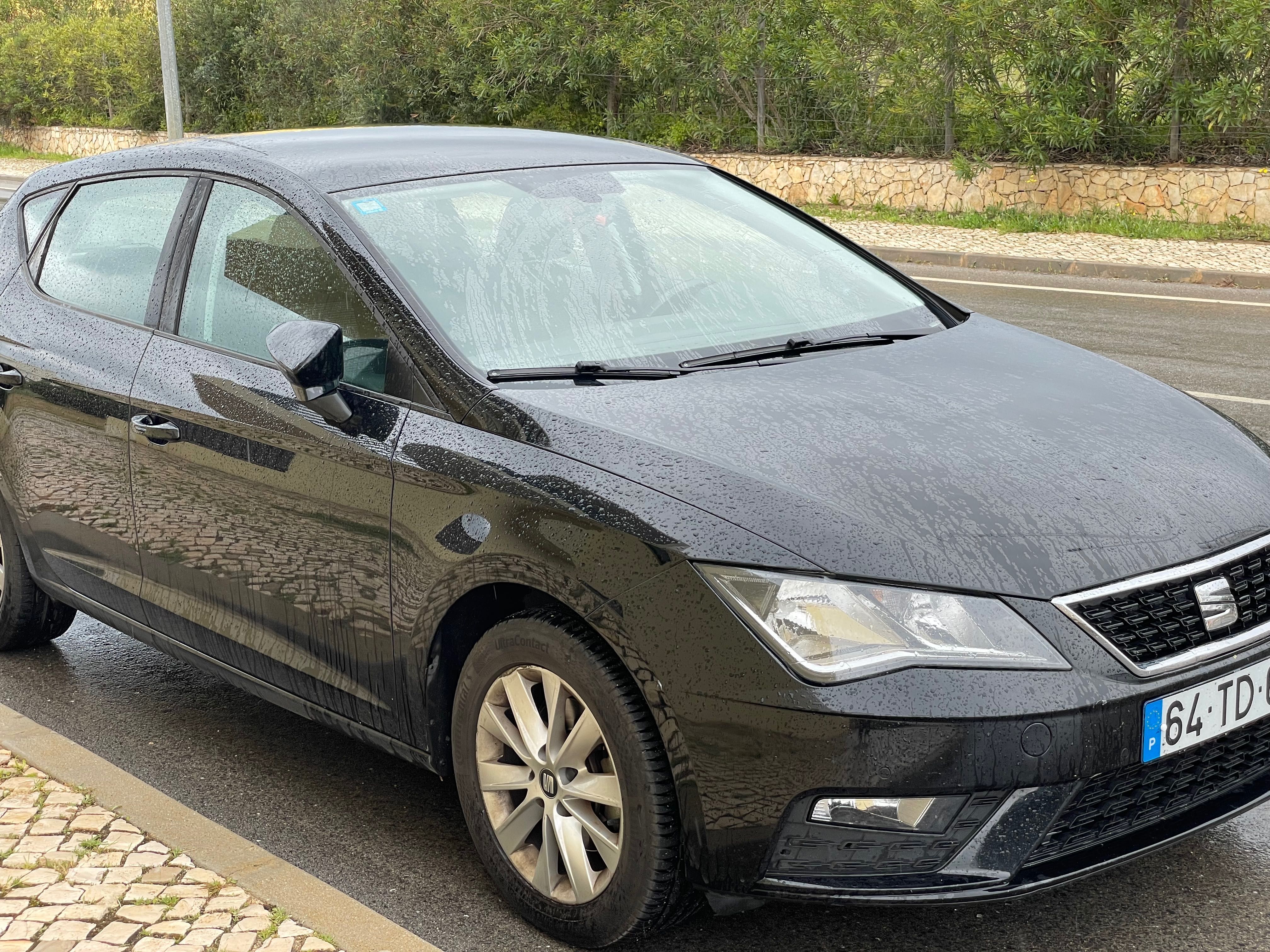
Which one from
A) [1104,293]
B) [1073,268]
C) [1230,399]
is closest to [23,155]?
[1073,268]

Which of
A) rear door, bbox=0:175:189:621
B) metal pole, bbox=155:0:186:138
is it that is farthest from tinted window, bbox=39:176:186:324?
metal pole, bbox=155:0:186:138

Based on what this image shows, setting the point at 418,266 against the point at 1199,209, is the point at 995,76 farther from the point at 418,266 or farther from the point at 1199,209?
the point at 418,266

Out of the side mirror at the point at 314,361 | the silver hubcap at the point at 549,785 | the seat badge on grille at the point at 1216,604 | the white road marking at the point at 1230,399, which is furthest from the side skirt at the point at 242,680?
the white road marking at the point at 1230,399

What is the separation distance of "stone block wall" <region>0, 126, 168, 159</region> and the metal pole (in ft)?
23.8

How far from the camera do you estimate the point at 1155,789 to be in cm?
277

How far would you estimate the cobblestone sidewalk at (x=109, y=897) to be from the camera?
3.00 meters

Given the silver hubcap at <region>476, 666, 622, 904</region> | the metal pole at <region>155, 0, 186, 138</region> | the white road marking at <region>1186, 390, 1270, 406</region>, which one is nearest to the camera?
the silver hubcap at <region>476, 666, 622, 904</region>

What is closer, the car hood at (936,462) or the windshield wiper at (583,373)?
the car hood at (936,462)

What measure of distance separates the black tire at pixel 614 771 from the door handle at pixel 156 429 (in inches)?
47.4

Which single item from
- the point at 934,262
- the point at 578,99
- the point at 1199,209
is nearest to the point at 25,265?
the point at 934,262

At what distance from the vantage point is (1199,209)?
1675 centimetres

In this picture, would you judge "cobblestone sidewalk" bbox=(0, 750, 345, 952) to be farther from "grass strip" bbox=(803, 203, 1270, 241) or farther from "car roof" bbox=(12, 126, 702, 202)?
"grass strip" bbox=(803, 203, 1270, 241)

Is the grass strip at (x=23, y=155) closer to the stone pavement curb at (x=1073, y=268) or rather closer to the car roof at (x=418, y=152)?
the stone pavement curb at (x=1073, y=268)

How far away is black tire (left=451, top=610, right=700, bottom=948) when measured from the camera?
2744 millimetres
